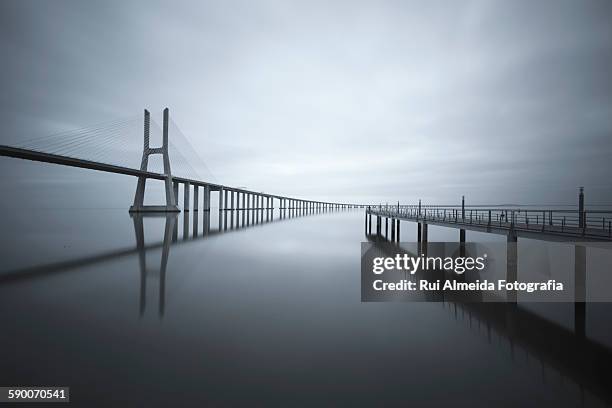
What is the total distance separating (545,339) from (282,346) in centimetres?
610

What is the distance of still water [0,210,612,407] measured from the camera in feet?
14.3

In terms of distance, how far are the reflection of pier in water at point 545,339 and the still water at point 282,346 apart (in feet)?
0.12

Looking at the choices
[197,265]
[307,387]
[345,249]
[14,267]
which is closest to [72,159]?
[14,267]

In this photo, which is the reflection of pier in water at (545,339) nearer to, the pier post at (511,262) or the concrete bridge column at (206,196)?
the pier post at (511,262)

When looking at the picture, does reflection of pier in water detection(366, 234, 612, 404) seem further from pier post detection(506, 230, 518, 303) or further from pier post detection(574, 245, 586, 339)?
pier post detection(506, 230, 518, 303)

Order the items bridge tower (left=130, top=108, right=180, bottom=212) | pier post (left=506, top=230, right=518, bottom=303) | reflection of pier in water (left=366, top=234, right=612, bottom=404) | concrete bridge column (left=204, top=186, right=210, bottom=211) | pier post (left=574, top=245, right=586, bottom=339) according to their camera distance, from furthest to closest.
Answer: concrete bridge column (left=204, top=186, right=210, bottom=211)
bridge tower (left=130, top=108, right=180, bottom=212)
pier post (left=506, top=230, right=518, bottom=303)
pier post (left=574, top=245, right=586, bottom=339)
reflection of pier in water (left=366, top=234, right=612, bottom=404)

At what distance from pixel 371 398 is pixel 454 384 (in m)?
1.51

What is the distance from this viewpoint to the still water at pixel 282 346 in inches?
172

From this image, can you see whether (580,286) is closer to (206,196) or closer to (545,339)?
(545,339)

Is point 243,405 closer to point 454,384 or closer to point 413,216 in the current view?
point 454,384

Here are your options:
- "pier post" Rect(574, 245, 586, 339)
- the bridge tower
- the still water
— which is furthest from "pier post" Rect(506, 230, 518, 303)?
the bridge tower

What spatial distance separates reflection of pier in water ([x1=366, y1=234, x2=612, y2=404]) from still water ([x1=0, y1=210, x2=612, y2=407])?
1.5 inches

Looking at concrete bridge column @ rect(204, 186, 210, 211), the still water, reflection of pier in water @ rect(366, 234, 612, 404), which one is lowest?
reflection of pier in water @ rect(366, 234, 612, 404)

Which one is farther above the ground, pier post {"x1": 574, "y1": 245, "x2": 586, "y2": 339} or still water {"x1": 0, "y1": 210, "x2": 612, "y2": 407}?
pier post {"x1": 574, "y1": 245, "x2": 586, "y2": 339}
